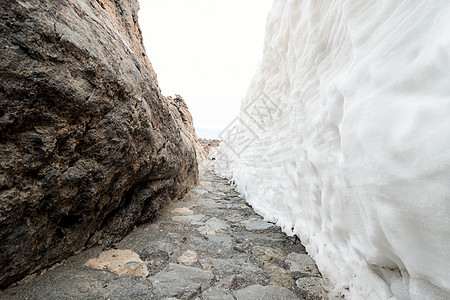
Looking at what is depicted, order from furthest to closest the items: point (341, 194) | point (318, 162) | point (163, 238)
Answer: point (163, 238), point (318, 162), point (341, 194)

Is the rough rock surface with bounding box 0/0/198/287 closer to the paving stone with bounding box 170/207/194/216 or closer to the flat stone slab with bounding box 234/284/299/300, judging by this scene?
the paving stone with bounding box 170/207/194/216

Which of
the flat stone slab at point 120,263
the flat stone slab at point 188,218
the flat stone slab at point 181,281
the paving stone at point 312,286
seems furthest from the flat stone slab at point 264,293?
the flat stone slab at point 188,218

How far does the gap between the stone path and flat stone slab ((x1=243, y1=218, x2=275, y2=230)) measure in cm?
16

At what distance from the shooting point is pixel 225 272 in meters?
1.88

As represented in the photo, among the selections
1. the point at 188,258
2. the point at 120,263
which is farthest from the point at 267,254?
the point at 120,263

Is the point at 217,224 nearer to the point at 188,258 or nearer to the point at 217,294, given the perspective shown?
the point at 188,258

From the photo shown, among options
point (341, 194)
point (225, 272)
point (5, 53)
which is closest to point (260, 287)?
point (225, 272)

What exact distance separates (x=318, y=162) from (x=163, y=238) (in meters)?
1.86

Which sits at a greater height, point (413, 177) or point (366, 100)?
point (366, 100)

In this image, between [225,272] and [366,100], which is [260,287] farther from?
[366,100]

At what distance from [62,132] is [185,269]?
1469mm

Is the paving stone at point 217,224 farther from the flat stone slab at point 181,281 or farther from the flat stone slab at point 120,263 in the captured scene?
the flat stone slab at point 120,263

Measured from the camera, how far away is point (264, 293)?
5.31ft

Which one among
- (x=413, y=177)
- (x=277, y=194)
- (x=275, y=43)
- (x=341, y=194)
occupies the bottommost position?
(x=277, y=194)
